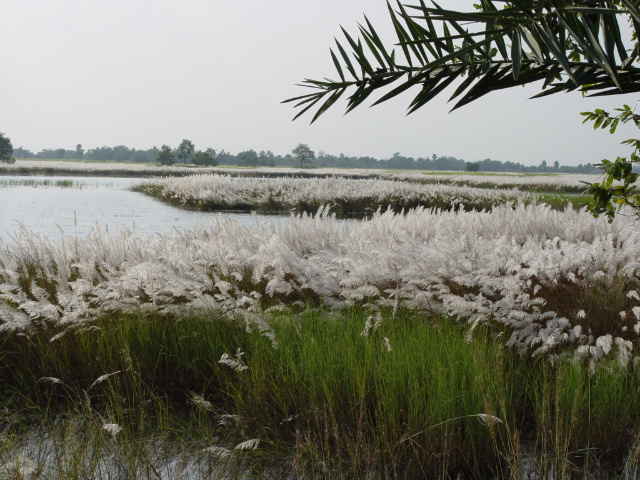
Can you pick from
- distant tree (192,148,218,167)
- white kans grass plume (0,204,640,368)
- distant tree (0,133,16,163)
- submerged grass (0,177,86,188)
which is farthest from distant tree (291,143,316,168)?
white kans grass plume (0,204,640,368)

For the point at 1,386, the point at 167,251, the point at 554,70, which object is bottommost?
the point at 1,386

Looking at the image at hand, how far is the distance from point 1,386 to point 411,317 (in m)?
2.80

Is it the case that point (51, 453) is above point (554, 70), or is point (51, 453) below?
below

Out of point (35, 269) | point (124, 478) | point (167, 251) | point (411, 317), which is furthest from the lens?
point (35, 269)

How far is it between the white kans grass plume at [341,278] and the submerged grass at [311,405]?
0.20 meters

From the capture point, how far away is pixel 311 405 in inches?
113

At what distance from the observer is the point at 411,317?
13.5 feet

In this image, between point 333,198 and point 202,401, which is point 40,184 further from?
point 202,401

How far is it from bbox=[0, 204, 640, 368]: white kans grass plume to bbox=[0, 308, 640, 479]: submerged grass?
0.20m

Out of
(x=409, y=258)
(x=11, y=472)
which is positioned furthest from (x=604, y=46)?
(x=409, y=258)

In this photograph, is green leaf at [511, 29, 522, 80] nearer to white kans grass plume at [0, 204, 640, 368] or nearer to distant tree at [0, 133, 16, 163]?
white kans grass plume at [0, 204, 640, 368]

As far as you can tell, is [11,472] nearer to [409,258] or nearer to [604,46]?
[604,46]

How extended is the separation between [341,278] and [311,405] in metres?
1.91

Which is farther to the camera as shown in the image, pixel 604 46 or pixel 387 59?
pixel 387 59
